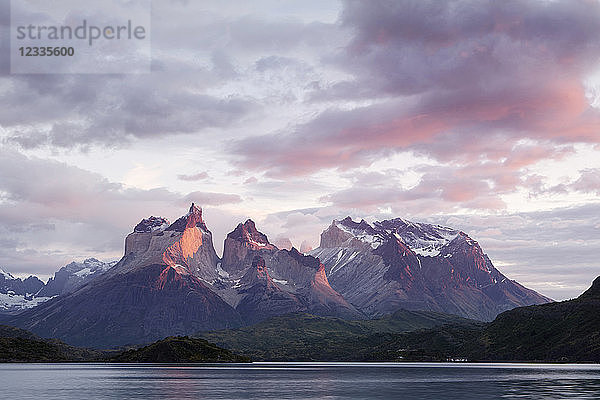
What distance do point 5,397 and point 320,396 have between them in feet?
280

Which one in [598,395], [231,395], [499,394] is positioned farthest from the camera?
[231,395]

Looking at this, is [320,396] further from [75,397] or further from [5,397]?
[5,397]

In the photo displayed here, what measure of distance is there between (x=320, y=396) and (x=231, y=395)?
90.7 ft

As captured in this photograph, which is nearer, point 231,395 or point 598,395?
point 598,395

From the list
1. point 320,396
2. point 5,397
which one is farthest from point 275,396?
point 5,397

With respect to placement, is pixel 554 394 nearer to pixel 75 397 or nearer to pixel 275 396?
pixel 275 396

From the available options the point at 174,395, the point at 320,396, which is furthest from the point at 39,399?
the point at 320,396

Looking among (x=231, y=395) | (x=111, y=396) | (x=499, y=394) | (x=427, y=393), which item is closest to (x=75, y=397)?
(x=111, y=396)

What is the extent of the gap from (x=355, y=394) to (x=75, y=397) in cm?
7880

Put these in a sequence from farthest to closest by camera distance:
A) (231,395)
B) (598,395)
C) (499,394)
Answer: (231,395), (499,394), (598,395)

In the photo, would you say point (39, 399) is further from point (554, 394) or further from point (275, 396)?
point (554, 394)

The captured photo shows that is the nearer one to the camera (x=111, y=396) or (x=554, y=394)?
(x=554, y=394)

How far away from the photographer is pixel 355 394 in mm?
195125

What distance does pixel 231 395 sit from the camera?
198m
